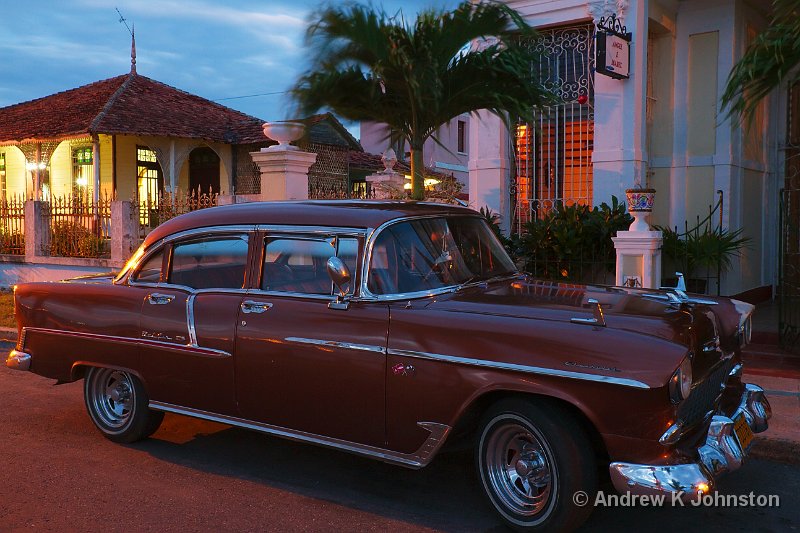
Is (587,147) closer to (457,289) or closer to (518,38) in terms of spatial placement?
(518,38)

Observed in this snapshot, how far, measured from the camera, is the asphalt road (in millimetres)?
4297

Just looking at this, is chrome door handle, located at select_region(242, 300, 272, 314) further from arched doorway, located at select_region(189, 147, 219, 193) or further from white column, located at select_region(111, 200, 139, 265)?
arched doorway, located at select_region(189, 147, 219, 193)

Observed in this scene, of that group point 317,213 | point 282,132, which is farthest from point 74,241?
point 317,213

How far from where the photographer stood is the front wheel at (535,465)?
381 cm

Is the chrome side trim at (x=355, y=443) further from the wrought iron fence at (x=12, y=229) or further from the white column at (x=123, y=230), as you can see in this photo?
the wrought iron fence at (x=12, y=229)

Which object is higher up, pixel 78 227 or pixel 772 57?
pixel 772 57

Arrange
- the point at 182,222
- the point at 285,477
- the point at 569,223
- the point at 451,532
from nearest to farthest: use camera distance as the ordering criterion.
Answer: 1. the point at 451,532
2. the point at 285,477
3. the point at 182,222
4. the point at 569,223

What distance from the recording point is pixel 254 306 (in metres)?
4.94

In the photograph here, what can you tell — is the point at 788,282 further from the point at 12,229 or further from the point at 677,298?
the point at 12,229

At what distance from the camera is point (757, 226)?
1135 cm

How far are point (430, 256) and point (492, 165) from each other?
716cm

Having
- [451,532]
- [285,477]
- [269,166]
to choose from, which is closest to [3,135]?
[269,166]

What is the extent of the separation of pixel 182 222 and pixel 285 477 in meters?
2.00

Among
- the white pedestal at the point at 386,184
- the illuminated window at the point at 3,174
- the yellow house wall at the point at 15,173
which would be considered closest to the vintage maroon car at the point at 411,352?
the white pedestal at the point at 386,184
